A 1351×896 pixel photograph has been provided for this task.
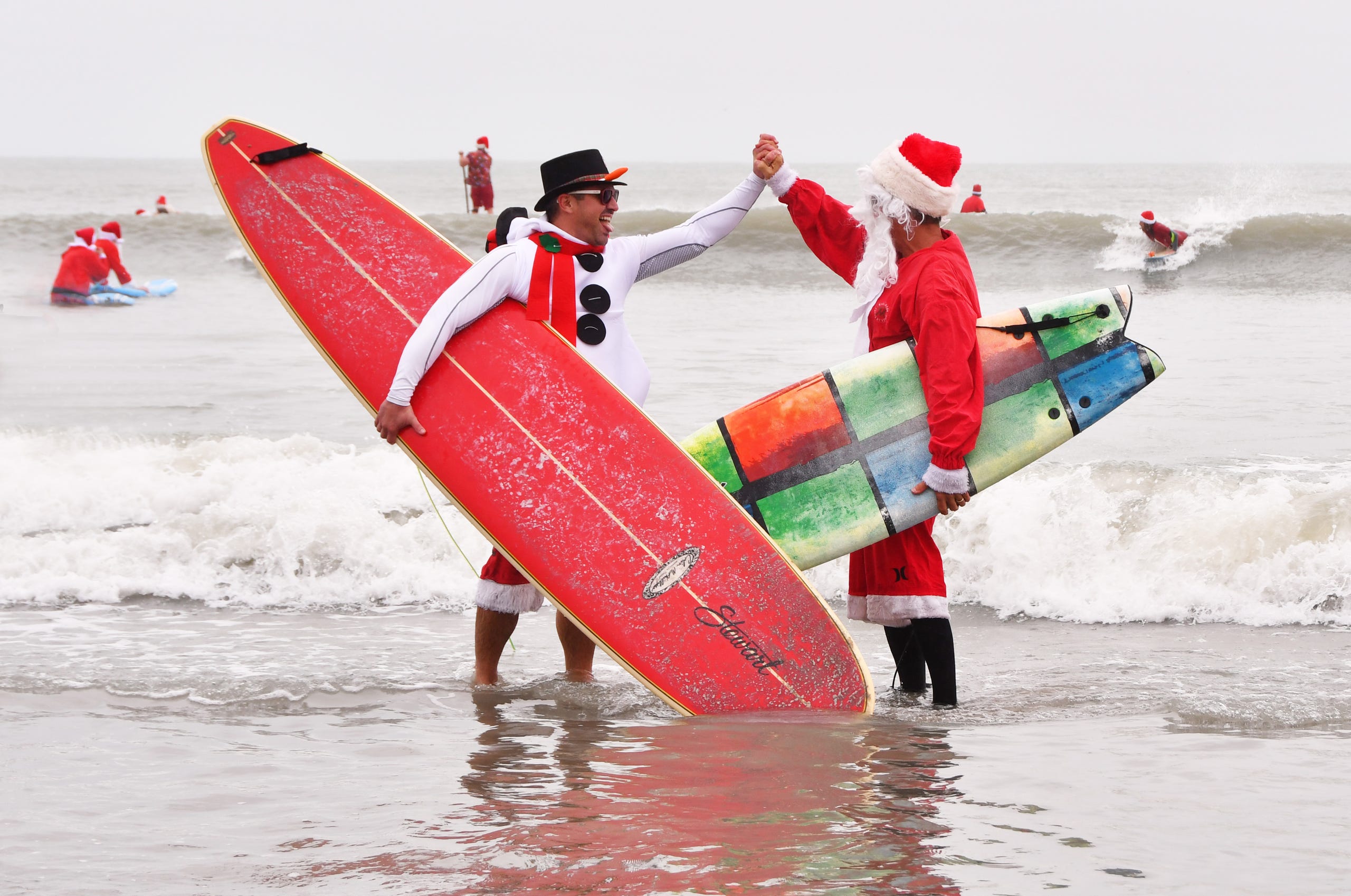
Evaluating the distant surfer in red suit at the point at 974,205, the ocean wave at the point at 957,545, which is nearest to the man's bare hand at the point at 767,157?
the ocean wave at the point at 957,545

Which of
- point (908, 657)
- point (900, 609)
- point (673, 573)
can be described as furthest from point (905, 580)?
point (673, 573)

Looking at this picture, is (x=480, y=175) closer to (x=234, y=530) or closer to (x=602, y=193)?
(x=234, y=530)

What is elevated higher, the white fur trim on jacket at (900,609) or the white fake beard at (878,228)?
the white fake beard at (878,228)

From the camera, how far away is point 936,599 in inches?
139

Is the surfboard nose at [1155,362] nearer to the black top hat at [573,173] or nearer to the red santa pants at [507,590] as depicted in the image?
the black top hat at [573,173]

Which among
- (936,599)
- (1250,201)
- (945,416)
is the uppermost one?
(1250,201)

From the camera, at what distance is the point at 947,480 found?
3.45 m

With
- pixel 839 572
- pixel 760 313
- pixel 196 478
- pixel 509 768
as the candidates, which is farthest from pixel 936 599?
pixel 760 313

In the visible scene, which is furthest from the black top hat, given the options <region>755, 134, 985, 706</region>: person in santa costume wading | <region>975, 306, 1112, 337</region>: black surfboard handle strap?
<region>975, 306, 1112, 337</region>: black surfboard handle strap

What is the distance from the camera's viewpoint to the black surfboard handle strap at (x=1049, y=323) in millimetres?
3789

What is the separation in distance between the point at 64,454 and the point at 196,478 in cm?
122

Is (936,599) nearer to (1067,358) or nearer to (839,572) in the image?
(1067,358)

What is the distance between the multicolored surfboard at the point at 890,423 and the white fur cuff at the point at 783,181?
565 mm

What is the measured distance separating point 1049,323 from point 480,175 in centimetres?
2001
